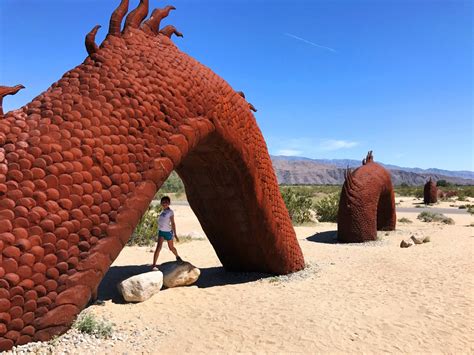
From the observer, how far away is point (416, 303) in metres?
6.17

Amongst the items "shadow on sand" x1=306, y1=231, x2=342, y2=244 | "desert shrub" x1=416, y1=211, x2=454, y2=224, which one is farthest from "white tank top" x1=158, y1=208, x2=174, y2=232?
"desert shrub" x1=416, y1=211, x2=454, y2=224

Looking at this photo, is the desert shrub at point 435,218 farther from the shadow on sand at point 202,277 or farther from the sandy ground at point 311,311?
the shadow on sand at point 202,277

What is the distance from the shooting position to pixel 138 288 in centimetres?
586

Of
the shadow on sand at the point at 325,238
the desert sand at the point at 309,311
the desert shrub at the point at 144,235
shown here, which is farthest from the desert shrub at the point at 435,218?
the desert shrub at the point at 144,235

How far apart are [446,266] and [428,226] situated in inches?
330

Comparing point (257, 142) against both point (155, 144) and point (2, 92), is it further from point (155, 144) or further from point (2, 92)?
point (2, 92)

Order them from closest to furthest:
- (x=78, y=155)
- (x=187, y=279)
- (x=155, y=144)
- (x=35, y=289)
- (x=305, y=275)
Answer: (x=35, y=289)
(x=78, y=155)
(x=155, y=144)
(x=187, y=279)
(x=305, y=275)

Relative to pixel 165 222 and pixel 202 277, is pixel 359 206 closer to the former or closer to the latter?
pixel 202 277

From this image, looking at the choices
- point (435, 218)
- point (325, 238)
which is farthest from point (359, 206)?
point (435, 218)

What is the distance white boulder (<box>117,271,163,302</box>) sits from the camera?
582cm

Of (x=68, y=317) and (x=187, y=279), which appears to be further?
(x=187, y=279)

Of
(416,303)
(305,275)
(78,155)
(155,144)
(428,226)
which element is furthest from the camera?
(428,226)

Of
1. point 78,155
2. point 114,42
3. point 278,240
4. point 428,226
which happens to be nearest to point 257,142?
point 278,240

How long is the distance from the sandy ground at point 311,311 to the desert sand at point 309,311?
1 centimetres
